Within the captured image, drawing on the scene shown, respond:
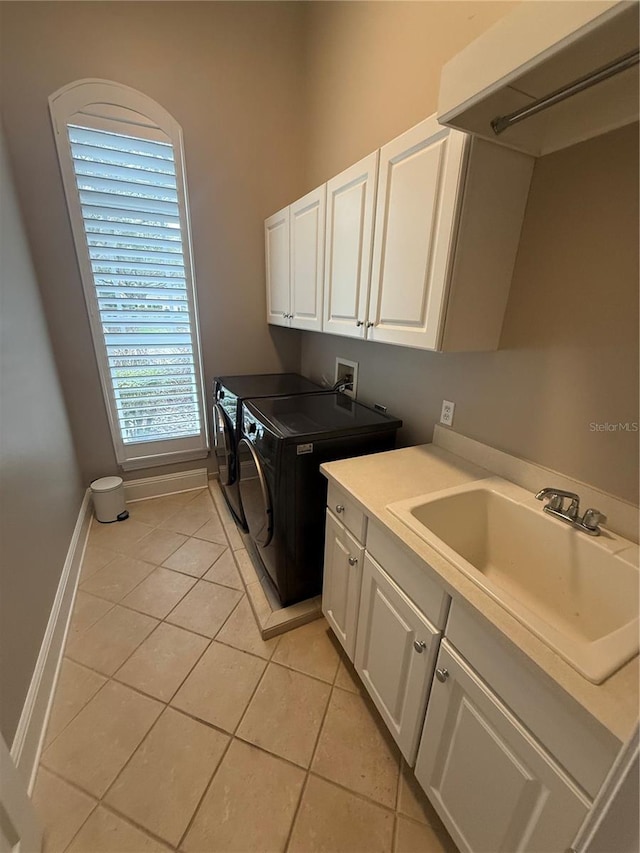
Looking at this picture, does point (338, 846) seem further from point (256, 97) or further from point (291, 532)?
point (256, 97)

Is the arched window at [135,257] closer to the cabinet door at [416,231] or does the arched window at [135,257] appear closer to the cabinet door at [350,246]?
the cabinet door at [350,246]

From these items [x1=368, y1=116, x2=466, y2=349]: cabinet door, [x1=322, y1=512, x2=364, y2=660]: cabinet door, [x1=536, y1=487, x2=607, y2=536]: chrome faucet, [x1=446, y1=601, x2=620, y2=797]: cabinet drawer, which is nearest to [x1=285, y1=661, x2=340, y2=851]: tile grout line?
[x1=322, y1=512, x2=364, y2=660]: cabinet door

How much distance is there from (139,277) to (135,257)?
0.12 meters

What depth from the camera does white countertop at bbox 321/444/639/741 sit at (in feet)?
1.81

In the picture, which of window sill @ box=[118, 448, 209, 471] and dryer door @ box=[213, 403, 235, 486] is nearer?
dryer door @ box=[213, 403, 235, 486]

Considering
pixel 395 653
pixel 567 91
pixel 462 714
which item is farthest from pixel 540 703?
pixel 567 91

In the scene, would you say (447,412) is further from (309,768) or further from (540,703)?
(309,768)

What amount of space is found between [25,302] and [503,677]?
247 centimetres

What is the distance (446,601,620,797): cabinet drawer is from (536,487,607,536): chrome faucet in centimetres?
48

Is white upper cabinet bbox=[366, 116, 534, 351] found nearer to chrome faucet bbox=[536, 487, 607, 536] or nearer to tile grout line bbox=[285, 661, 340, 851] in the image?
chrome faucet bbox=[536, 487, 607, 536]

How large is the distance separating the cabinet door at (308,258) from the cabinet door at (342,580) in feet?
3.65

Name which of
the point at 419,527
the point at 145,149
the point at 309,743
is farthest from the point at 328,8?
the point at 309,743

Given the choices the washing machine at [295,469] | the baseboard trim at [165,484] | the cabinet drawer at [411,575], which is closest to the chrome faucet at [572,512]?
the cabinet drawer at [411,575]

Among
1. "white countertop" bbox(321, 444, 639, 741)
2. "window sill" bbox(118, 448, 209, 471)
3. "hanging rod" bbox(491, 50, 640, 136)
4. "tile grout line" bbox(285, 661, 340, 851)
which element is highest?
"hanging rod" bbox(491, 50, 640, 136)
